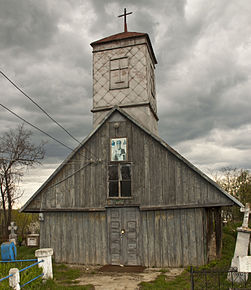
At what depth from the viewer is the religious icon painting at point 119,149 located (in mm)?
13819

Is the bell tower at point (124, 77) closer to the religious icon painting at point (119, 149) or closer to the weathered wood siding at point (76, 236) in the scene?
the religious icon painting at point (119, 149)

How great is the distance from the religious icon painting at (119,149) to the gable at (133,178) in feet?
0.74

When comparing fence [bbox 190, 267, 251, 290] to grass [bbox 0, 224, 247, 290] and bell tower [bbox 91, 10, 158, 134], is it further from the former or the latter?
bell tower [bbox 91, 10, 158, 134]

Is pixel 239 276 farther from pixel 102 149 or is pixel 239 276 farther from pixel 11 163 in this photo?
pixel 11 163

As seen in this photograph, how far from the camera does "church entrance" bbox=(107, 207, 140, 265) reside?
513 inches

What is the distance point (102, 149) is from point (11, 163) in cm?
1308

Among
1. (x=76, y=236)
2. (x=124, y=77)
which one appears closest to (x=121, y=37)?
(x=124, y=77)

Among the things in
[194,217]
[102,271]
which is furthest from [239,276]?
[102,271]

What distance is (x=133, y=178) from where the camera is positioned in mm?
13516

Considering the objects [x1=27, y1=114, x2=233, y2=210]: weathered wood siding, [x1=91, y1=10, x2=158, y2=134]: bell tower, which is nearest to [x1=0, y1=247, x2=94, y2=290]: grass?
[x1=27, y1=114, x2=233, y2=210]: weathered wood siding

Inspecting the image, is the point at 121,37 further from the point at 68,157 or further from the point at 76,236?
the point at 76,236

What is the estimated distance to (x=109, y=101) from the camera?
16.1 m

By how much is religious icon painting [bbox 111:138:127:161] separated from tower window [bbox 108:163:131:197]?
1.08 ft

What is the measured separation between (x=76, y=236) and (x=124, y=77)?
8.66m
